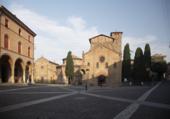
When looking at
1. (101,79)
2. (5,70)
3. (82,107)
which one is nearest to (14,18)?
(5,70)

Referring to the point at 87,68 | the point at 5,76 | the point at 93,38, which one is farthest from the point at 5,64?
the point at 93,38

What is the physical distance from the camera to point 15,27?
3394cm

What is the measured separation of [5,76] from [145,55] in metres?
37.0

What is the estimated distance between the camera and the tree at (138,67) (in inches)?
2005

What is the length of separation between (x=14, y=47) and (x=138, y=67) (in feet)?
101

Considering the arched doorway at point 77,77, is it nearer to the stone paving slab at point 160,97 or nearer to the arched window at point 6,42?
the arched window at point 6,42

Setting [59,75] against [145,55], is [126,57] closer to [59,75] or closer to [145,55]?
[145,55]

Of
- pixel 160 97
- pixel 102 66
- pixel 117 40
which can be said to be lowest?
pixel 160 97

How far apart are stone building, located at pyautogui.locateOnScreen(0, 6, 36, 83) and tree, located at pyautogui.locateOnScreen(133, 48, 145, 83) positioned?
82.7 feet

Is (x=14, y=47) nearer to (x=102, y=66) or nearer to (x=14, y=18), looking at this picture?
(x=14, y=18)

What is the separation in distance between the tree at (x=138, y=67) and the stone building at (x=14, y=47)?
82.7 ft

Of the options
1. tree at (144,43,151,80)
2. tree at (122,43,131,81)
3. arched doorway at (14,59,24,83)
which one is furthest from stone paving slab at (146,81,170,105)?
tree at (144,43,151,80)

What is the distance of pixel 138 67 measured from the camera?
51312mm

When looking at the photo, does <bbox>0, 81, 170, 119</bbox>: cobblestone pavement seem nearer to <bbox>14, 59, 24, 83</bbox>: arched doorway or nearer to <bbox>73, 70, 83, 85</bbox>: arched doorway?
<bbox>14, 59, 24, 83</bbox>: arched doorway
